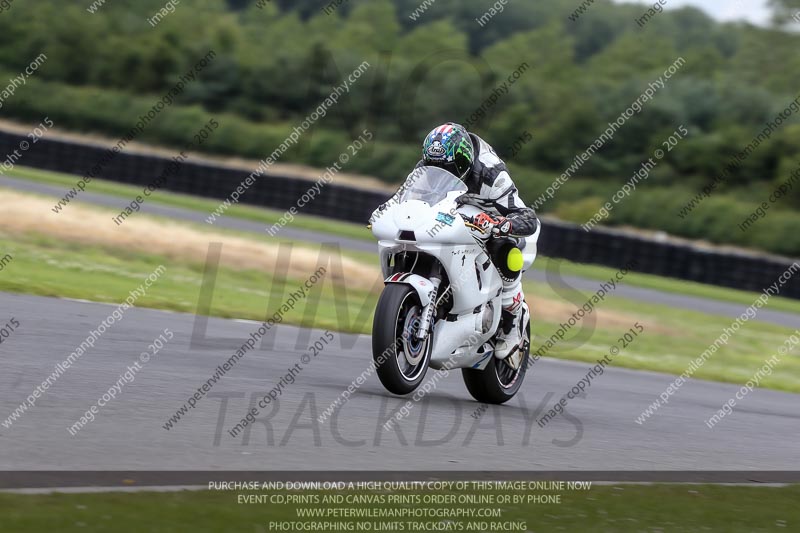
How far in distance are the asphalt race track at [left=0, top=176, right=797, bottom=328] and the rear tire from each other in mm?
12814

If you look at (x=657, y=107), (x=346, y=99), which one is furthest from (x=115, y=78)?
Answer: (x=657, y=107)

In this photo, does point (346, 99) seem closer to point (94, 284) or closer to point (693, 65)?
point (693, 65)

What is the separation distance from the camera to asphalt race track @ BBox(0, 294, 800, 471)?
5.51m

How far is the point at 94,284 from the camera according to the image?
533 inches

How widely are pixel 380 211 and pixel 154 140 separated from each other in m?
37.2

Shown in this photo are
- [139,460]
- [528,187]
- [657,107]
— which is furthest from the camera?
[657,107]

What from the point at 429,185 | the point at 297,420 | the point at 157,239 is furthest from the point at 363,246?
the point at 297,420

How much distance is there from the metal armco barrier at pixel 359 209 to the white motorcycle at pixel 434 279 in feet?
58.2

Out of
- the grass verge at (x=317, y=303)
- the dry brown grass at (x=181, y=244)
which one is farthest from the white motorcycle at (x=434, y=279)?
the dry brown grass at (x=181, y=244)

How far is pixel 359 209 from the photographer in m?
28.7

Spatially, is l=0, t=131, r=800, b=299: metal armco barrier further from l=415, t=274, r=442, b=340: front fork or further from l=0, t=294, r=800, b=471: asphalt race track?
l=415, t=274, r=442, b=340: front fork
